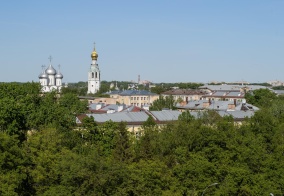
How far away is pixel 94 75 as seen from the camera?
16388 cm

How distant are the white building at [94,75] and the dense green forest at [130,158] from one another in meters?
107

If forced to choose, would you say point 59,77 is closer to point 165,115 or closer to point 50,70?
point 50,70

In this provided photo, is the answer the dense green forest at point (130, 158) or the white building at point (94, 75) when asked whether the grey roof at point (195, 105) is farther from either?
the dense green forest at point (130, 158)

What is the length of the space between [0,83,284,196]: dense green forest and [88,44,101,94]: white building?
10722 cm

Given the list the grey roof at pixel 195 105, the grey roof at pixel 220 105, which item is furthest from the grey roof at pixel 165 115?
the grey roof at pixel 195 105

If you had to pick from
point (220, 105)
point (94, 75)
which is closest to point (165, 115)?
point (220, 105)

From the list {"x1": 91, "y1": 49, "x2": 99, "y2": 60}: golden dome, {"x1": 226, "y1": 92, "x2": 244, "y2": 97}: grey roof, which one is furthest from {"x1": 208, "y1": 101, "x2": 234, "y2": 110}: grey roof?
{"x1": 91, "y1": 49, "x2": 99, "y2": 60}: golden dome

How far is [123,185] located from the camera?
35000 millimetres

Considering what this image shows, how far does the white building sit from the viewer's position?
160500 millimetres

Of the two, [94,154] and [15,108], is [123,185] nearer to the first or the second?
[94,154]

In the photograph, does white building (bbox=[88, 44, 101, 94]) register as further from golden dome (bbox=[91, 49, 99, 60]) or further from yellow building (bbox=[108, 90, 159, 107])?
yellow building (bbox=[108, 90, 159, 107])

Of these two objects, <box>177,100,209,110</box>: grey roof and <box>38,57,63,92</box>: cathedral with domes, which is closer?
<box>177,100,209,110</box>: grey roof

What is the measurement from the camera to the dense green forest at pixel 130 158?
34.7 metres

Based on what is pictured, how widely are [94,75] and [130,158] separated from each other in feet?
403
